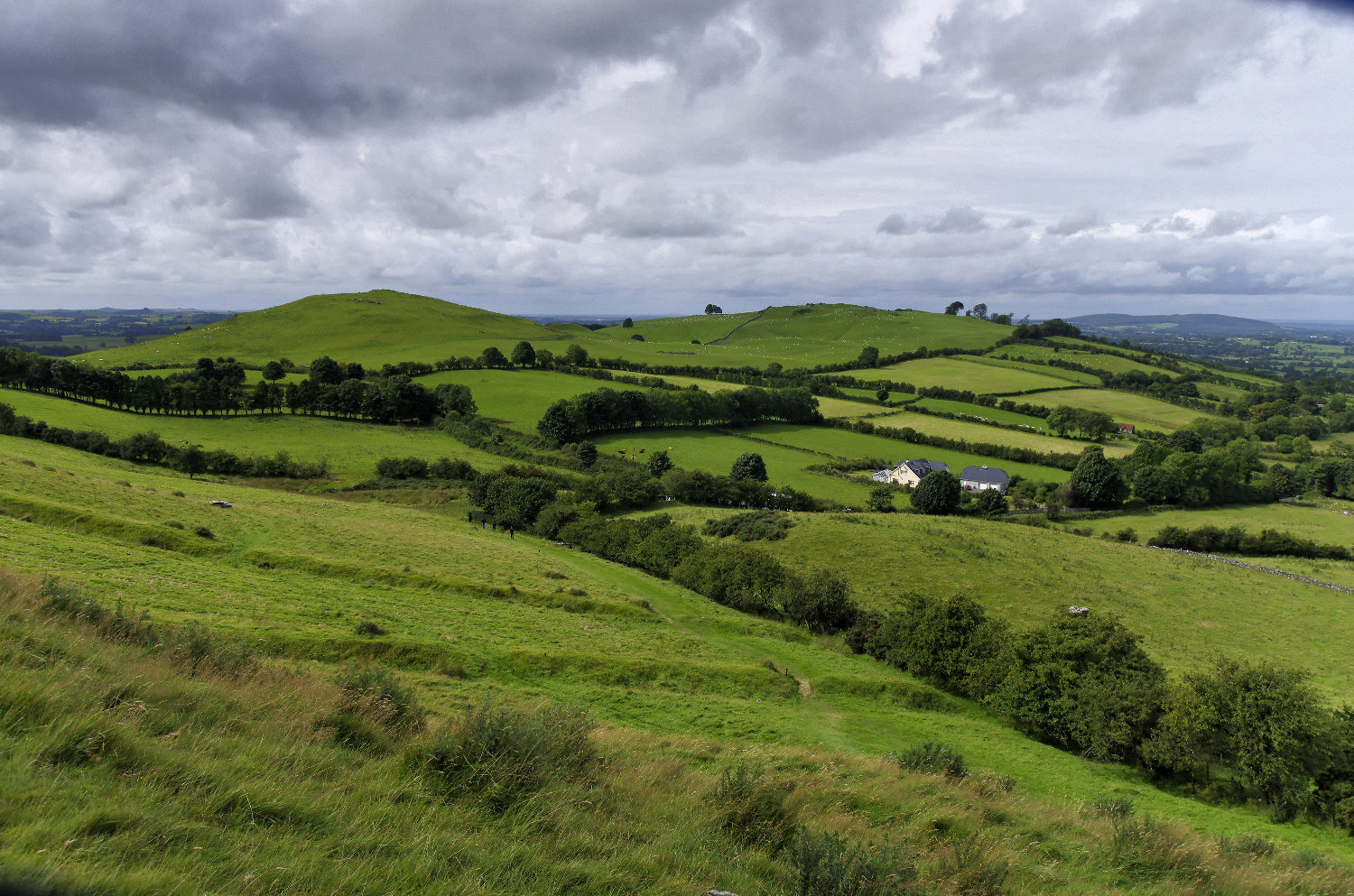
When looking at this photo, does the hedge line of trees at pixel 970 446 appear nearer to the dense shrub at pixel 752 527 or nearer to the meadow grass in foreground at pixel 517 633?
the dense shrub at pixel 752 527

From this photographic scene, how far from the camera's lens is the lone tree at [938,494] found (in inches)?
2808

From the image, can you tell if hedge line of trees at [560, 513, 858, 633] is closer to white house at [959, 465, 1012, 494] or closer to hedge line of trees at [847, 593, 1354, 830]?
hedge line of trees at [847, 593, 1354, 830]

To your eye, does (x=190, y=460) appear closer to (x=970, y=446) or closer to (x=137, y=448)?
(x=137, y=448)

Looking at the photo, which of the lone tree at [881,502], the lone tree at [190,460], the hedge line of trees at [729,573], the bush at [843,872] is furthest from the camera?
the lone tree at [881,502]

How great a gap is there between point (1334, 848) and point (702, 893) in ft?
80.5

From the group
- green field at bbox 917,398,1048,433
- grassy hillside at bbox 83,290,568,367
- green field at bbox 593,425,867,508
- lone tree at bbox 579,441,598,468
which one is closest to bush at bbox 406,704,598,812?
green field at bbox 593,425,867,508

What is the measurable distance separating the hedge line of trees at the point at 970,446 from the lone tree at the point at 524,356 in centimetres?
6270

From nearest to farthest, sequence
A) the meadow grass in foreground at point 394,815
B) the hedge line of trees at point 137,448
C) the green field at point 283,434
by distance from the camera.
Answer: the meadow grass in foreground at point 394,815 → the hedge line of trees at point 137,448 → the green field at point 283,434

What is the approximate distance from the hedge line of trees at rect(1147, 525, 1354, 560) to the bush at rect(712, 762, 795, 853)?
7403 centimetres

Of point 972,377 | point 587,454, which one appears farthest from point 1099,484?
point 972,377

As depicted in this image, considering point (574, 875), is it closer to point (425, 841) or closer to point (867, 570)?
point (425, 841)

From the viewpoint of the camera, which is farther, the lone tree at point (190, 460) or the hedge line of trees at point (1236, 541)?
the hedge line of trees at point (1236, 541)

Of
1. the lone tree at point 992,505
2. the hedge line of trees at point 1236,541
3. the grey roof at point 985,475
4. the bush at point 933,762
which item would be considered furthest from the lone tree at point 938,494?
the bush at point 933,762

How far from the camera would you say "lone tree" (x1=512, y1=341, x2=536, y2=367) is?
129625mm
